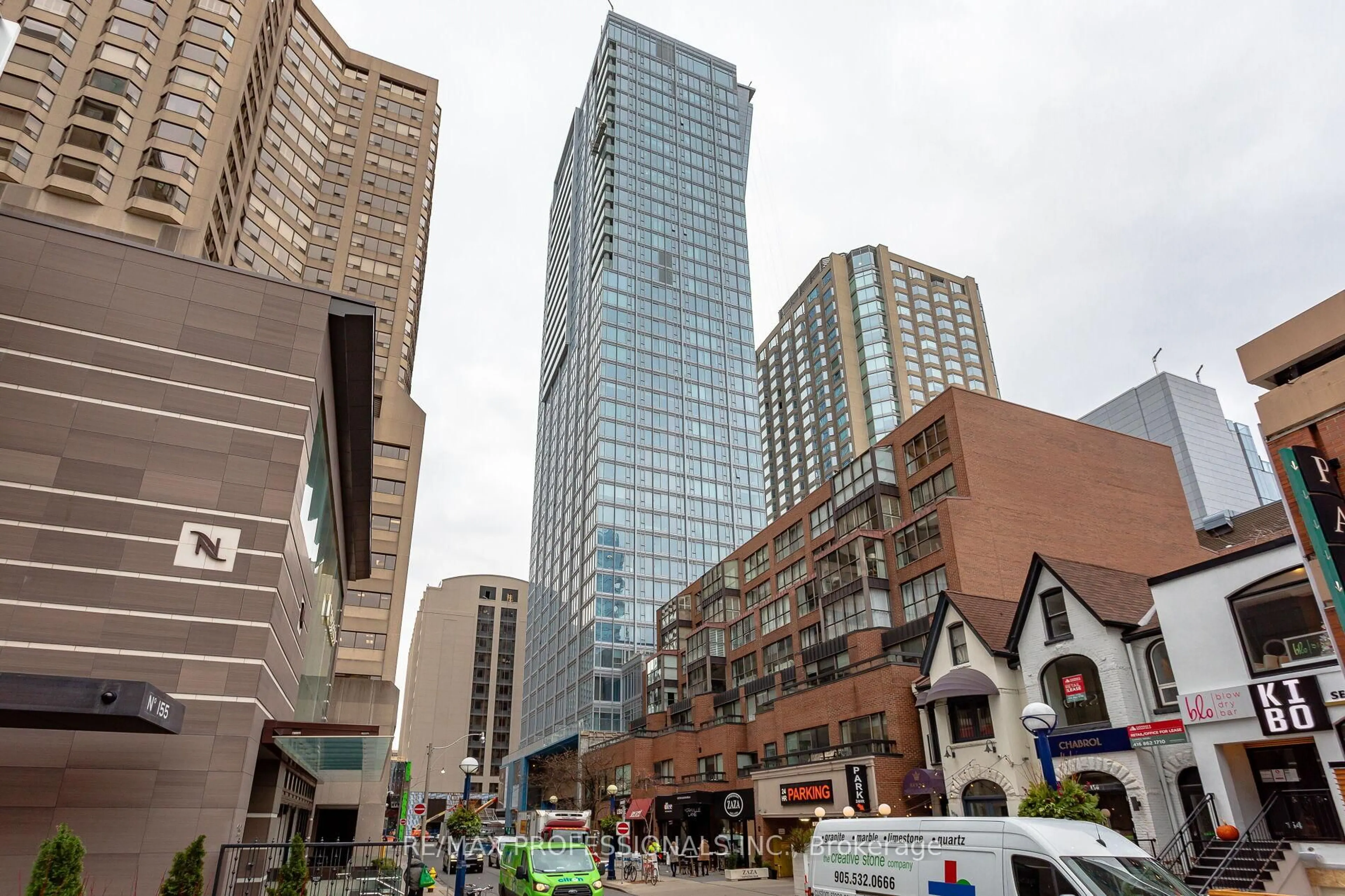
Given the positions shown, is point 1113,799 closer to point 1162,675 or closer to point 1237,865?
point 1162,675

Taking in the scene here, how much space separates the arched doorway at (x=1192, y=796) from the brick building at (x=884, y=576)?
38.8ft

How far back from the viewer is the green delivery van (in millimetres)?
20047

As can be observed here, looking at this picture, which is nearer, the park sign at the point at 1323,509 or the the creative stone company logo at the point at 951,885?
the the creative stone company logo at the point at 951,885

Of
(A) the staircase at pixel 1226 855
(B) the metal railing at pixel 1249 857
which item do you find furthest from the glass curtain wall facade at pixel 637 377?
(B) the metal railing at pixel 1249 857

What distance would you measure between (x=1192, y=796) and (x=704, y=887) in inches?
781

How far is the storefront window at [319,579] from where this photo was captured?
2738cm

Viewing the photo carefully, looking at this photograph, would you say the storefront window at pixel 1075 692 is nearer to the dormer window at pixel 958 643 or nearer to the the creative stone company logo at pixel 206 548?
the dormer window at pixel 958 643

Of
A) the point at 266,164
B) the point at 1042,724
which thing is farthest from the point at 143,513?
the point at 266,164

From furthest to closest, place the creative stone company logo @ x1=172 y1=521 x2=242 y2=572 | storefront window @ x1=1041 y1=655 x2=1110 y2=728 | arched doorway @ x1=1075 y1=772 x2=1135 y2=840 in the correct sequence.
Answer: storefront window @ x1=1041 y1=655 x2=1110 y2=728 < arched doorway @ x1=1075 y1=772 x2=1135 y2=840 < the creative stone company logo @ x1=172 y1=521 x2=242 y2=572

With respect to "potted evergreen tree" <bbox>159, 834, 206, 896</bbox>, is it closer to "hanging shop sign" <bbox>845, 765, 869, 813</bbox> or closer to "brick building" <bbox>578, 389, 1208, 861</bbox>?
"hanging shop sign" <bbox>845, 765, 869, 813</bbox>

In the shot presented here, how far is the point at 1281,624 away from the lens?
19391 millimetres

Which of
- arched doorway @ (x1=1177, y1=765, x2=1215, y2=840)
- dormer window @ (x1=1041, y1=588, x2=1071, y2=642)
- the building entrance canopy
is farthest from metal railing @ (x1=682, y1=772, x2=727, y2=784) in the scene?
arched doorway @ (x1=1177, y1=765, x2=1215, y2=840)

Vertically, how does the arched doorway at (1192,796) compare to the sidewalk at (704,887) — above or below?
above

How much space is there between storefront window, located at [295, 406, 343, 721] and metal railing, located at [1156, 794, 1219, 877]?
26419 mm
